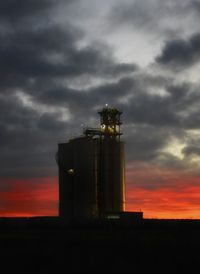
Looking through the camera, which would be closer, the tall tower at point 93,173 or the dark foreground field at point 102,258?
the dark foreground field at point 102,258

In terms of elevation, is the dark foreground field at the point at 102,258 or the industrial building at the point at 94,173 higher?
the industrial building at the point at 94,173

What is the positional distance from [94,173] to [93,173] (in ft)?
0.49

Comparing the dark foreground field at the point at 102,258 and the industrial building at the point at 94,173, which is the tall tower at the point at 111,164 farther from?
the dark foreground field at the point at 102,258

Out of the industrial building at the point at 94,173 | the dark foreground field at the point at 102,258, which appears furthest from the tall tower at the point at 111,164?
the dark foreground field at the point at 102,258

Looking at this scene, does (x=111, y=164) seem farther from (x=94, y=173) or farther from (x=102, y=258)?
(x=102, y=258)

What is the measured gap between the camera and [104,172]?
8988 centimetres

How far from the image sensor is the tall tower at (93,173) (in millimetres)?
88188

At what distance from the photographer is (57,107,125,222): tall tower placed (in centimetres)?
8819

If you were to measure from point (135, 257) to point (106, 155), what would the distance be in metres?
56.9

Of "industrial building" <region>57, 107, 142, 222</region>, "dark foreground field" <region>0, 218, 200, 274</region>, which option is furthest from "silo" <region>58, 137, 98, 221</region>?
"dark foreground field" <region>0, 218, 200, 274</region>

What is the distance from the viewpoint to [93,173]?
3514 inches

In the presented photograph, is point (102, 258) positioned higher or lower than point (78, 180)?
lower

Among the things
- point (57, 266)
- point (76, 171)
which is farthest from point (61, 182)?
point (57, 266)

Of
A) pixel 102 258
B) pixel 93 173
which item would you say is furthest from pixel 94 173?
pixel 102 258
